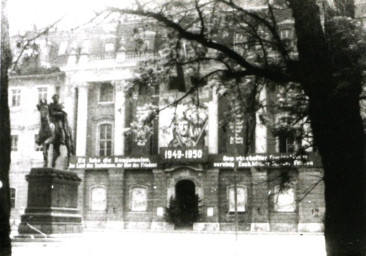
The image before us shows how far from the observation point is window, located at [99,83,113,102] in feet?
142

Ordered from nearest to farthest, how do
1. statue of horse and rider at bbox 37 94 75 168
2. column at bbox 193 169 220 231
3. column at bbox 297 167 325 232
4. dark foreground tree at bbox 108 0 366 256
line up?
dark foreground tree at bbox 108 0 366 256
statue of horse and rider at bbox 37 94 75 168
column at bbox 297 167 325 232
column at bbox 193 169 220 231

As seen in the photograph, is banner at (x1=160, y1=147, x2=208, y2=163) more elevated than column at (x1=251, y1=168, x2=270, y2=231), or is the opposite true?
banner at (x1=160, y1=147, x2=208, y2=163)

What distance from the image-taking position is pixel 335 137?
7.33m

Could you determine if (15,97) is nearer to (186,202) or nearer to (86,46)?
(86,46)

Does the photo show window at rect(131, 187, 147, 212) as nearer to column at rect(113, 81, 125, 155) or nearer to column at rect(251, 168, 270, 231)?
column at rect(113, 81, 125, 155)

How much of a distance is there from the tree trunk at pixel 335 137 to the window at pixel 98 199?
35.0 meters

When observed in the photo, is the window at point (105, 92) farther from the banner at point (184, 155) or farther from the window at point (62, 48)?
the banner at point (184, 155)

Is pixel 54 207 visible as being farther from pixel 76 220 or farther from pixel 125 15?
pixel 125 15

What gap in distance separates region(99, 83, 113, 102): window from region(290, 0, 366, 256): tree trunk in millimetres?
36250

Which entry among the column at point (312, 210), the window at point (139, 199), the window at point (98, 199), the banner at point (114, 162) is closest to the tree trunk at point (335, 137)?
the column at point (312, 210)

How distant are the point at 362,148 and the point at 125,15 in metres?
3.46

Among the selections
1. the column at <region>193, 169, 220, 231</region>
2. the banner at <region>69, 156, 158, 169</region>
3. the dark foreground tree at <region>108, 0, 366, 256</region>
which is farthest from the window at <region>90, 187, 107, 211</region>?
the dark foreground tree at <region>108, 0, 366, 256</region>

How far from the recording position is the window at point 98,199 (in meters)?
41.3

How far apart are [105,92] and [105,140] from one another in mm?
3534
